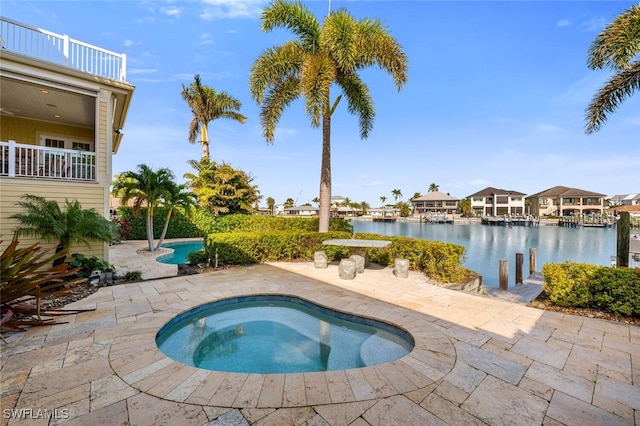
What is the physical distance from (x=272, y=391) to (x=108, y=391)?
5.32 feet

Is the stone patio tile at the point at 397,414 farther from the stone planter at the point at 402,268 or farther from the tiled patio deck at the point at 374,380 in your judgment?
the stone planter at the point at 402,268

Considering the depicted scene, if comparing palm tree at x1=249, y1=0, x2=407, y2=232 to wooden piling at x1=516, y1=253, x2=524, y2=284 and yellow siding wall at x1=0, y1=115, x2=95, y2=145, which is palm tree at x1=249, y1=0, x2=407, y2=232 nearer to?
wooden piling at x1=516, y1=253, x2=524, y2=284

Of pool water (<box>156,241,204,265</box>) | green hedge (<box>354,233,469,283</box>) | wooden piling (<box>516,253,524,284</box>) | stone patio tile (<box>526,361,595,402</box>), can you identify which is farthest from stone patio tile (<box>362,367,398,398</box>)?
pool water (<box>156,241,204,265</box>)

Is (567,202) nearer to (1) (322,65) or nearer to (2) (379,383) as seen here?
(1) (322,65)

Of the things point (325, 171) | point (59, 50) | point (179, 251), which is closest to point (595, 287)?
point (325, 171)

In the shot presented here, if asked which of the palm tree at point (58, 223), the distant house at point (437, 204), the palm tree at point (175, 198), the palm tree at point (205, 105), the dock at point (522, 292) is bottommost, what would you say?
the dock at point (522, 292)

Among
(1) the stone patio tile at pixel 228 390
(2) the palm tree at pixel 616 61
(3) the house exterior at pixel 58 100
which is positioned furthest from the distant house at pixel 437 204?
(1) the stone patio tile at pixel 228 390

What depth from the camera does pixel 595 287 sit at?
489cm

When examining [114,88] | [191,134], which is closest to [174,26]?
[114,88]

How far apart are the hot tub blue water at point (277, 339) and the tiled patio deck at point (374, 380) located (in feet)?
1.12

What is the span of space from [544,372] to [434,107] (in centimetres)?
1924

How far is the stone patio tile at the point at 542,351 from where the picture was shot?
321 centimetres

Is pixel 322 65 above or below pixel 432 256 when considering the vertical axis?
above

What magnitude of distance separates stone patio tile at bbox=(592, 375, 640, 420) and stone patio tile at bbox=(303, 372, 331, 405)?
253cm
